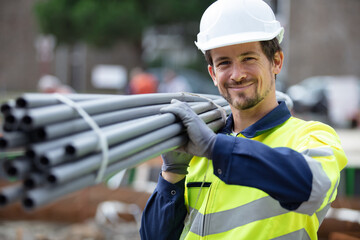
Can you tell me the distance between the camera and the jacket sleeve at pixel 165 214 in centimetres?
216

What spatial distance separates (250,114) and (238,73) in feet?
0.79

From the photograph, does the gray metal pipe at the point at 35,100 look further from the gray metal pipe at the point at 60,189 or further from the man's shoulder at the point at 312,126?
the man's shoulder at the point at 312,126

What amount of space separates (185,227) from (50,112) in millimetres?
1001

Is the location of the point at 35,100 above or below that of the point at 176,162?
above

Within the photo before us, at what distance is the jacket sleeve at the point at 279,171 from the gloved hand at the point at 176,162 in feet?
1.34

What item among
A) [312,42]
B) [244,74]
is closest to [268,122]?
[244,74]

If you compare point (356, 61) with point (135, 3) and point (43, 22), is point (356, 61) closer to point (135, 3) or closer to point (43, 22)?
point (135, 3)

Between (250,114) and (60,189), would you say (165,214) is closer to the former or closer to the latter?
(250,114)

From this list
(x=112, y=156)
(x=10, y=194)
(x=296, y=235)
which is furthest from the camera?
(x=296, y=235)

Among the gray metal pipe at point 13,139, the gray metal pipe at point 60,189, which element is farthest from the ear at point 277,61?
the gray metal pipe at point 13,139

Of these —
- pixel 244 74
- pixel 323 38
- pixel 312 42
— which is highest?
pixel 244 74

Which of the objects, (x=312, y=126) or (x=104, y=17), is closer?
(x=312, y=126)

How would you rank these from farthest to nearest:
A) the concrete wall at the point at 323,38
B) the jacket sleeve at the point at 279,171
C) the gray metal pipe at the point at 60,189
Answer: the concrete wall at the point at 323,38 → the jacket sleeve at the point at 279,171 → the gray metal pipe at the point at 60,189

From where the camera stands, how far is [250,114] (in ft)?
7.00
